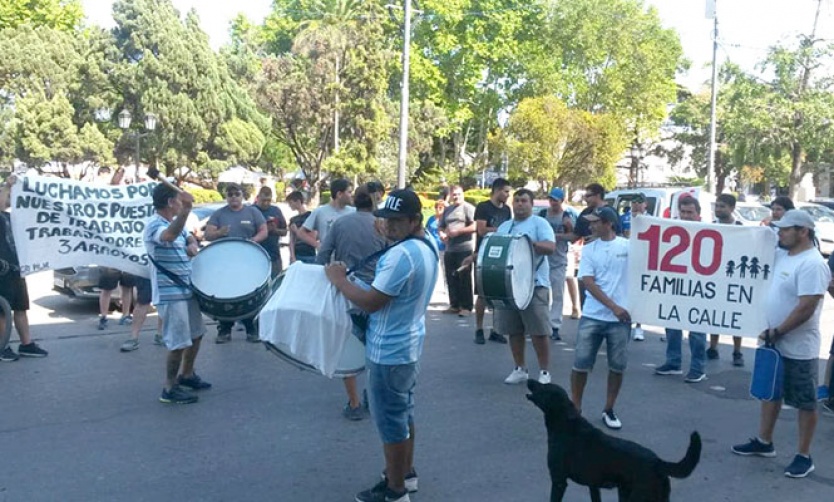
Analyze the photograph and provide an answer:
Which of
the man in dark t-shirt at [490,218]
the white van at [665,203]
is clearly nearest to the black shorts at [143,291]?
the man in dark t-shirt at [490,218]

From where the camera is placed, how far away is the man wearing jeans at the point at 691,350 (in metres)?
7.85

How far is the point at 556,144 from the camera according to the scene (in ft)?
120

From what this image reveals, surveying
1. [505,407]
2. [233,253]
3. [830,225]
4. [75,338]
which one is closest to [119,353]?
[75,338]

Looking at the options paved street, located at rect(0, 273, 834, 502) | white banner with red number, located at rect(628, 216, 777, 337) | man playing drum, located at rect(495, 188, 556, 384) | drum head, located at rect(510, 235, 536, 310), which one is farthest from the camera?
man playing drum, located at rect(495, 188, 556, 384)

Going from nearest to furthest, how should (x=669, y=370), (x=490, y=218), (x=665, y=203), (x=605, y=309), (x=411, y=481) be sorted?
(x=411, y=481)
(x=605, y=309)
(x=669, y=370)
(x=490, y=218)
(x=665, y=203)

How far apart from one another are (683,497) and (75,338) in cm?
716

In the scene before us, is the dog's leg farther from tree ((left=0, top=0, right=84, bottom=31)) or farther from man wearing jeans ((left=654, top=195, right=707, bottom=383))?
tree ((left=0, top=0, right=84, bottom=31))

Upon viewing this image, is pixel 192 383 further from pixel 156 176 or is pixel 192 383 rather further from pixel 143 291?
pixel 143 291

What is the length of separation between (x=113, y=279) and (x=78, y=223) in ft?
5.00

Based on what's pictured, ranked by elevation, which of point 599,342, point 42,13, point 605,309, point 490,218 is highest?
point 42,13

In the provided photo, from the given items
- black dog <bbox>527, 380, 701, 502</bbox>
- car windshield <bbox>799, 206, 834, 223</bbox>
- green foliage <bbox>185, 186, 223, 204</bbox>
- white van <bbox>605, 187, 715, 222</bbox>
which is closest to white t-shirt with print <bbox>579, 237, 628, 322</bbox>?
black dog <bbox>527, 380, 701, 502</bbox>

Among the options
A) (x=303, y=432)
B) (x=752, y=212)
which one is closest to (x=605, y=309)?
(x=303, y=432)

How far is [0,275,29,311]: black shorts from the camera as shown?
27.2 feet

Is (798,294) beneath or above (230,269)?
above
